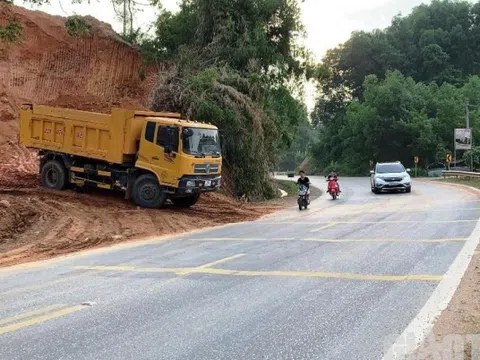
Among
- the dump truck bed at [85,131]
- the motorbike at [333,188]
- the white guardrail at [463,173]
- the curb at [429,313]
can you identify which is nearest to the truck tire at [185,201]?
the dump truck bed at [85,131]


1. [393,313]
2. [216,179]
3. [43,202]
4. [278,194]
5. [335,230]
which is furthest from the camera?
[278,194]

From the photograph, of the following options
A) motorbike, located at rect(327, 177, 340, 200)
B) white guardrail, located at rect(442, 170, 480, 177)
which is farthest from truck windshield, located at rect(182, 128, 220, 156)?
white guardrail, located at rect(442, 170, 480, 177)

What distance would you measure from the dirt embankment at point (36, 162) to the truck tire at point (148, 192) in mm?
445

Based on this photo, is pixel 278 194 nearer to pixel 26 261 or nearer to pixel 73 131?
pixel 73 131

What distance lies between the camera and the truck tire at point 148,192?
57.1 feet

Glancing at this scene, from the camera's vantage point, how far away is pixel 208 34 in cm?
2975

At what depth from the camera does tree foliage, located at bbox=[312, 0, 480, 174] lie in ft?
211

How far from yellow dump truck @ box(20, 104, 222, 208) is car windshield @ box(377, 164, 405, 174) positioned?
41.6 ft

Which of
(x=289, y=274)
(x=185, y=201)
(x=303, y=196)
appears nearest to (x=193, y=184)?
(x=185, y=201)

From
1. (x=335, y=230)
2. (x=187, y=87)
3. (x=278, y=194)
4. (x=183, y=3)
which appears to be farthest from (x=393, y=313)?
(x=183, y=3)

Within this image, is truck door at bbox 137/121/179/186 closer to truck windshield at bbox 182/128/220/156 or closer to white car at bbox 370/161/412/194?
truck windshield at bbox 182/128/220/156

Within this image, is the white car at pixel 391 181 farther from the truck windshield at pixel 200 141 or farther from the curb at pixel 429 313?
the curb at pixel 429 313

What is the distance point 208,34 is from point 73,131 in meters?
13.6

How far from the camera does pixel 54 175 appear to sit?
1931cm
